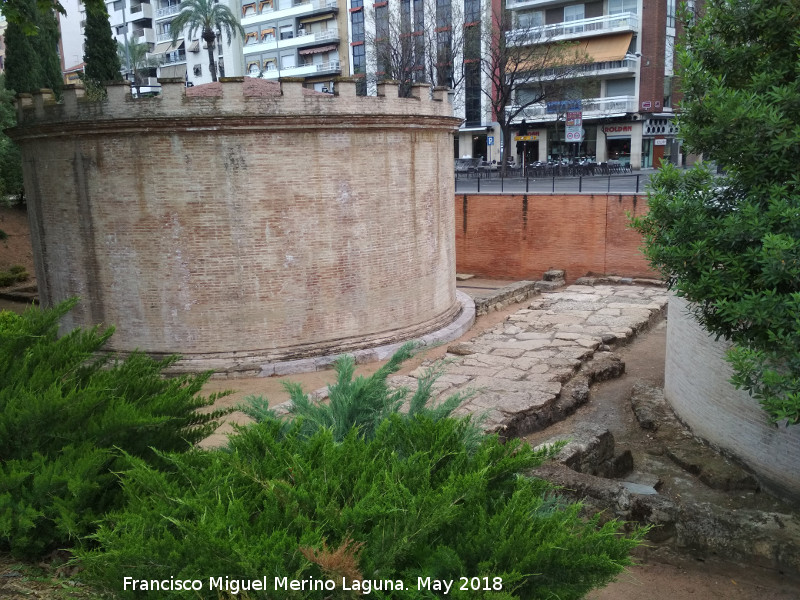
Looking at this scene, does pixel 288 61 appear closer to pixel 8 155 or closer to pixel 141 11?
pixel 141 11

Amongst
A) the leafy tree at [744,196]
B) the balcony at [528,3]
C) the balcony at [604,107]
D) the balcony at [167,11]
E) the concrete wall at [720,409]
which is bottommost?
the concrete wall at [720,409]

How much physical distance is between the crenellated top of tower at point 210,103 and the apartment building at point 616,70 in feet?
81.9

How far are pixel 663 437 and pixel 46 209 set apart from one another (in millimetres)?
12229

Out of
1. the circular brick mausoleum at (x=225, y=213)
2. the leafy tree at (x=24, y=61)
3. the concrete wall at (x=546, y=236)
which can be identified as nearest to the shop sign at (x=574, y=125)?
the concrete wall at (x=546, y=236)

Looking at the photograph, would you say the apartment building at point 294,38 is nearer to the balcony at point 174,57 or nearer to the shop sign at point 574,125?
the balcony at point 174,57

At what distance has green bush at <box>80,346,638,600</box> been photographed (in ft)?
11.2

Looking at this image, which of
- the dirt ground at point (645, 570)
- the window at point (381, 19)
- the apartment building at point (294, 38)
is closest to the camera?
the dirt ground at point (645, 570)

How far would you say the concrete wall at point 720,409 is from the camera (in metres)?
8.01

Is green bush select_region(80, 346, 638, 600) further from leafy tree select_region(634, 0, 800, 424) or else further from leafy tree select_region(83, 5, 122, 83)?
leafy tree select_region(83, 5, 122, 83)

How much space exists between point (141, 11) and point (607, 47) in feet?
134

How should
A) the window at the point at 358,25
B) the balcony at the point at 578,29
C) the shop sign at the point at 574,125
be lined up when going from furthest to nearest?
the window at the point at 358,25 → the balcony at the point at 578,29 → the shop sign at the point at 574,125

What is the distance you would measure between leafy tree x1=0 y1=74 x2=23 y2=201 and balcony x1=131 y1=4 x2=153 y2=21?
32395 millimetres

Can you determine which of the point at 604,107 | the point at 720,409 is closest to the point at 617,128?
the point at 604,107

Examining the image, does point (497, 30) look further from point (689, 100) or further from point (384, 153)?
point (689, 100)
